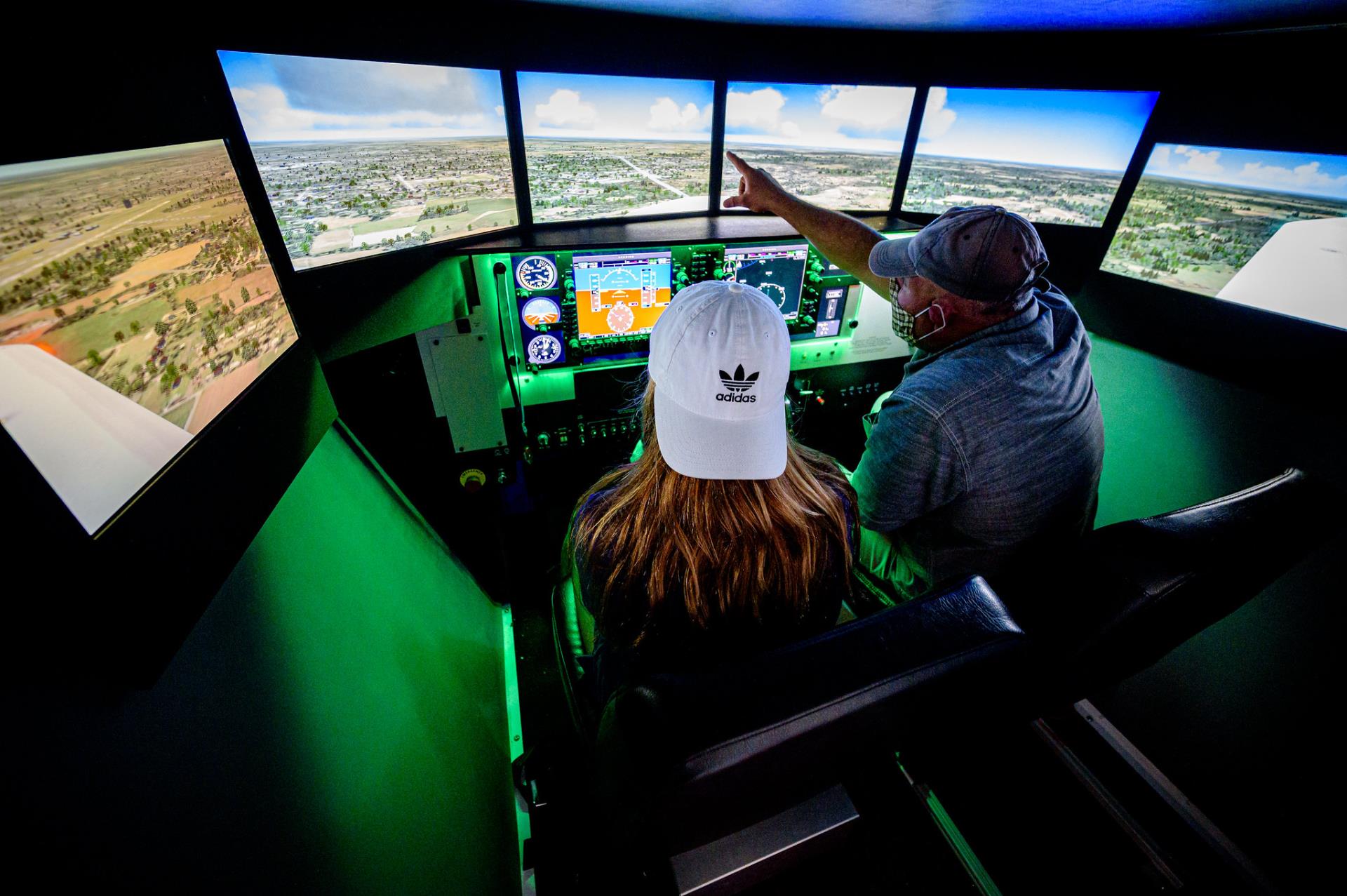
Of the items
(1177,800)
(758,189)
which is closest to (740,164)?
(758,189)

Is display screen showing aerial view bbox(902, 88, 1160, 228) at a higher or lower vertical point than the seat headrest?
higher

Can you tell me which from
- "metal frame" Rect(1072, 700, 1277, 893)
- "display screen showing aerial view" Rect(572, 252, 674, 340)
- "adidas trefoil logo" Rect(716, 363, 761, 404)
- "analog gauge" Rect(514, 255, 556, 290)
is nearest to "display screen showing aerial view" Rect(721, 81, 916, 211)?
"display screen showing aerial view" Rect(572, 252, 674, 340)


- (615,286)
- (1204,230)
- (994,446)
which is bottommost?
(994,446)

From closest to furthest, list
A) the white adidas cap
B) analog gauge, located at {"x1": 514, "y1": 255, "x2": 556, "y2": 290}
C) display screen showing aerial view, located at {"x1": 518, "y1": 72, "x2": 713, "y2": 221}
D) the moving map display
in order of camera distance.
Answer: the white adidas cap < display screen showing aerial view, located at {"x1": 518, "y1": 72, "x2": 713, "y2": 221} < analog gauge, located at {"x1": 514, "y1": 255, "x2": 556, "y2": 290} < the moving map display

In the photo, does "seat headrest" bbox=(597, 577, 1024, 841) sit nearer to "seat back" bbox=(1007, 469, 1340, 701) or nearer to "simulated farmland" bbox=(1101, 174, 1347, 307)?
"seat back" bbox=(1007, 469, 1340, 701)

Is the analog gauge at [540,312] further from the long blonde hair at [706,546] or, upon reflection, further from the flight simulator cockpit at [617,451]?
the long blonde hair at [706,546]

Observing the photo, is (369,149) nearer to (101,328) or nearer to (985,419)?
(101,328)

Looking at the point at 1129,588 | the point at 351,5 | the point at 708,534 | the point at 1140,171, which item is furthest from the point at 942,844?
the point at 351,5
